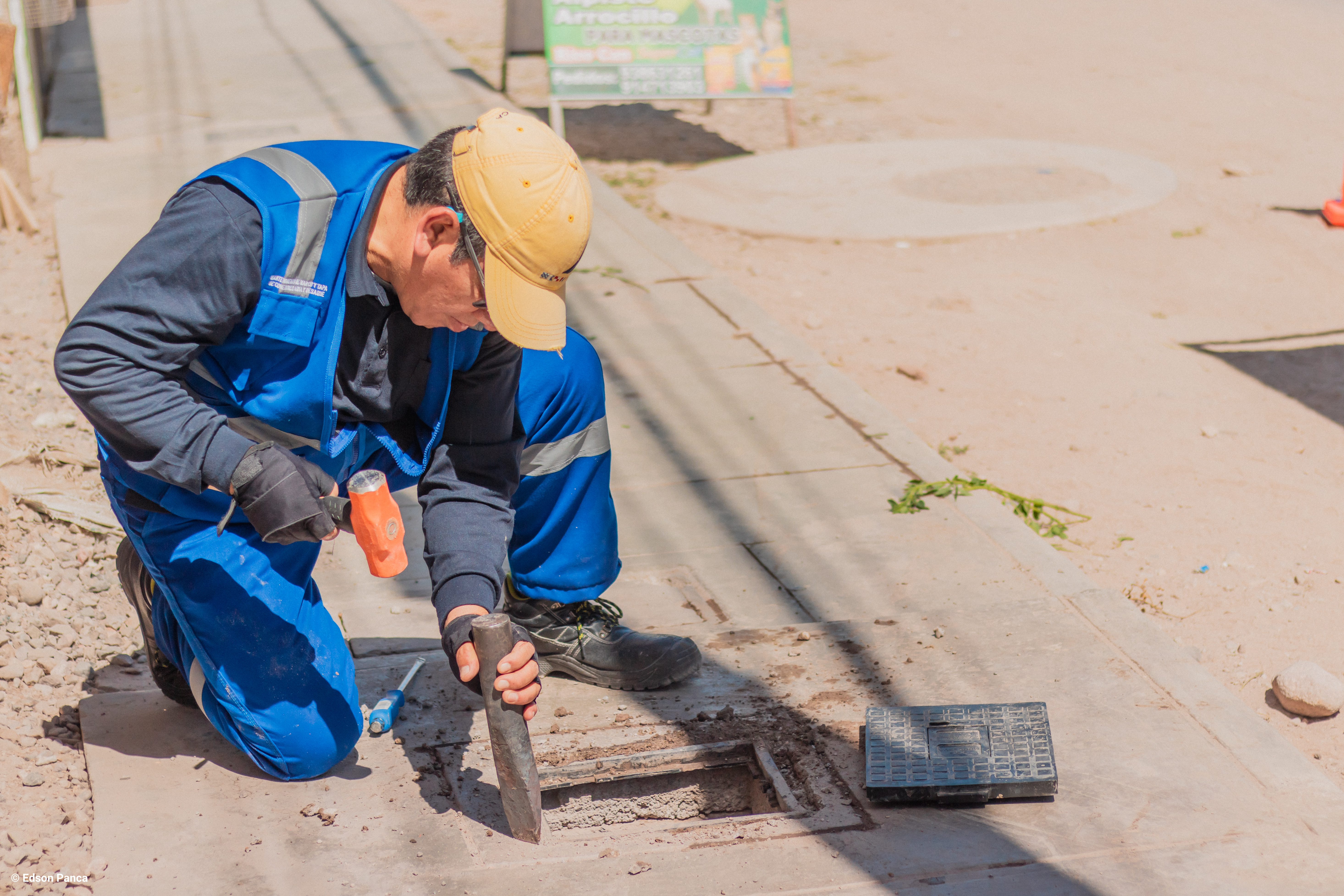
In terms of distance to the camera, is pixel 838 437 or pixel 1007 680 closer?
pixel 1007 680

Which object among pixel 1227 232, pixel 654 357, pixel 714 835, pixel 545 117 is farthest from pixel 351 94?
pixel 714 835

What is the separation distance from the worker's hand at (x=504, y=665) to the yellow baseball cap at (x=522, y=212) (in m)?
0.56

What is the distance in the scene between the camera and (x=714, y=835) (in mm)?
2520

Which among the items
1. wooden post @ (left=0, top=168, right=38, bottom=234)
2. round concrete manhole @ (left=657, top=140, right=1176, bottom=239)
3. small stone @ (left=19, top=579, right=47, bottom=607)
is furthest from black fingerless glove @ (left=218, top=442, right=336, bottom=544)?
wooden post @ (left=0, top=168, right=38, bottom=234)

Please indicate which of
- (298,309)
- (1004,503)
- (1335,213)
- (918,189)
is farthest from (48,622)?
(1335,213)

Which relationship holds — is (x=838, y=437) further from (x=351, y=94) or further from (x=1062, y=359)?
(x=351, y=94)

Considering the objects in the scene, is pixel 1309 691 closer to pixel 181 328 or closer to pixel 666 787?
pixel 666 787

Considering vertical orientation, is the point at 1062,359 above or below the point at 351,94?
below

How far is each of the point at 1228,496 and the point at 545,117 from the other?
706 centimetres

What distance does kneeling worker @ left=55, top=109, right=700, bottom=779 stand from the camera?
218cm

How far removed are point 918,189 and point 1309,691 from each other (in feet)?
17.0

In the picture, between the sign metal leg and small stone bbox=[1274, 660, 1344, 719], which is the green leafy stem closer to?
small stone bbox=[1274, 660, 1344, 719]

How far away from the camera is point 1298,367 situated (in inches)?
208

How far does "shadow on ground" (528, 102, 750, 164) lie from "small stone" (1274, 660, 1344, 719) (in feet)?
21.7
